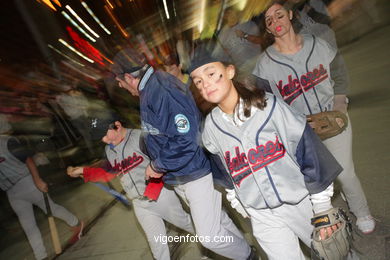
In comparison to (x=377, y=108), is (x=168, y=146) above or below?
above

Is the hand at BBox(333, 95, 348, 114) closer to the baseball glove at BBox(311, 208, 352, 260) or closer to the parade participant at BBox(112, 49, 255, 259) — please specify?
the baseball glove at BBox(311, 208, 352, 260)

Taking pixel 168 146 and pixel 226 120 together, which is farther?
pixel 168 146

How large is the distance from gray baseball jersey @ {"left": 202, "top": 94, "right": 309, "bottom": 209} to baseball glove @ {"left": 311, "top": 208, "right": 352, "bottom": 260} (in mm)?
195

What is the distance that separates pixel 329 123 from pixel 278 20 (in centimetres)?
105

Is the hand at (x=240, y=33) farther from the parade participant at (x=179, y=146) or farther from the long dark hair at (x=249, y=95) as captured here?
the long dark hair at (x=249, y=95)

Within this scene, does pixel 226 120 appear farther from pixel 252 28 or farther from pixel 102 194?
pixel 102 194

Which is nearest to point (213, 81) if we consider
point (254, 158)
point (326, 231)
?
point (254, 158)

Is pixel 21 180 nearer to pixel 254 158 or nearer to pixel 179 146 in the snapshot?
pixel 179 146

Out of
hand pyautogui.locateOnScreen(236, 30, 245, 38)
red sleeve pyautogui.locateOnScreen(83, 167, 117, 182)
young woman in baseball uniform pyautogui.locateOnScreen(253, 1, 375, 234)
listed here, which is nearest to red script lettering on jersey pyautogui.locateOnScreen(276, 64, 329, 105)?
young woman in baseball uniform pyautogui.locateOnScreen(253, 1, 375, 234)

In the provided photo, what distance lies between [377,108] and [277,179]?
4.14m

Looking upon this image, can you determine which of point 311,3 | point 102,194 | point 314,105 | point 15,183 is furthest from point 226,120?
point 102,194

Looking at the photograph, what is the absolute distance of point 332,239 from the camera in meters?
1.80

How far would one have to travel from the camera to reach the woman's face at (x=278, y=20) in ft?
8.43

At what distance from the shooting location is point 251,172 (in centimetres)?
199
